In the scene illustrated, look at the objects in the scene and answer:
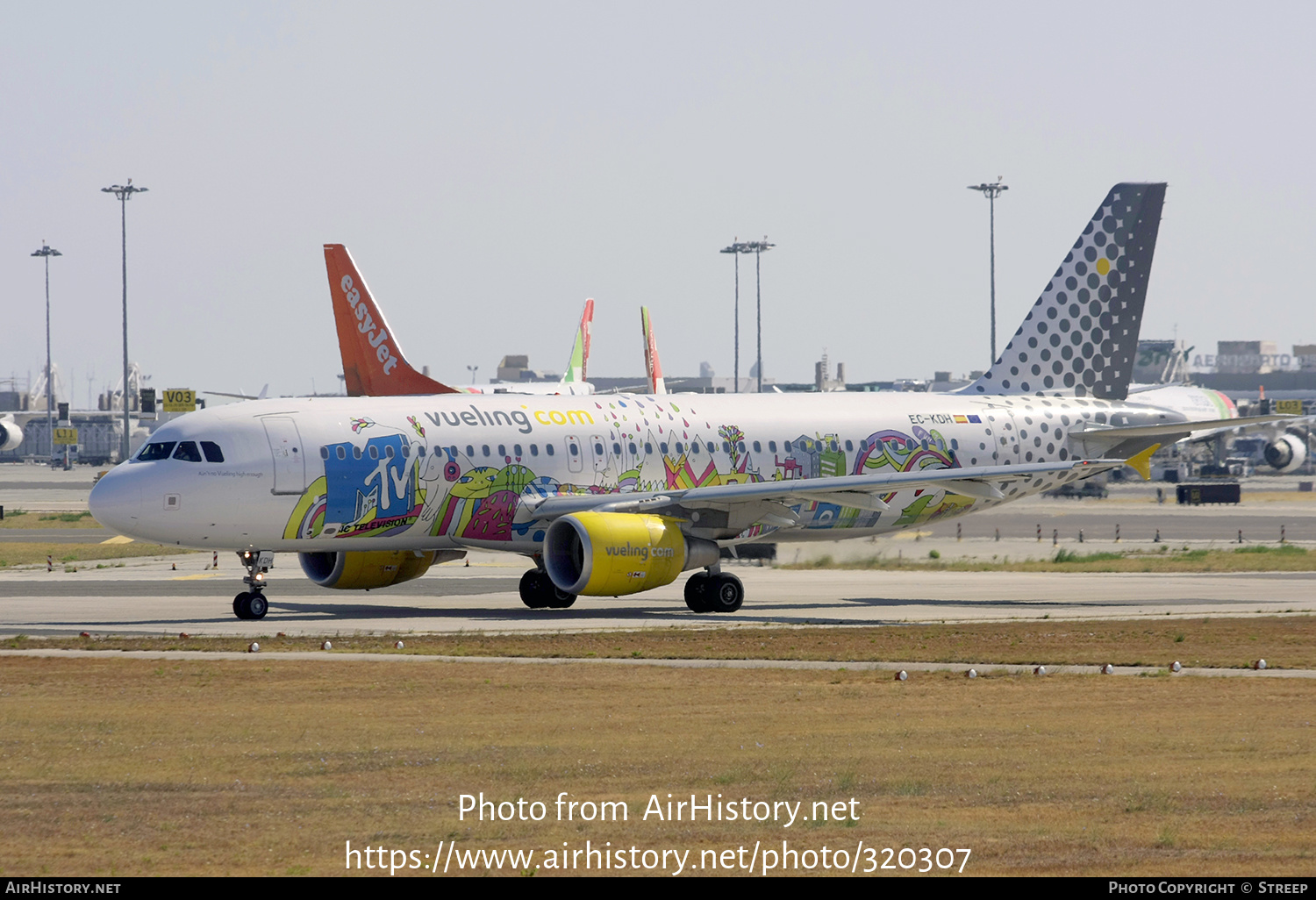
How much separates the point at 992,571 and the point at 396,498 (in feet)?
69.3

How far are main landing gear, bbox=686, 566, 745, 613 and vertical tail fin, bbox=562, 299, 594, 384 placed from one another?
2732 inches

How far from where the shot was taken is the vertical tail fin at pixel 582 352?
109 m

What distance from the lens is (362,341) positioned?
6094 cm

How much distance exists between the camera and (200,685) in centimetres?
2447

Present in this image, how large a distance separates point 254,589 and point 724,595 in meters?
10.0

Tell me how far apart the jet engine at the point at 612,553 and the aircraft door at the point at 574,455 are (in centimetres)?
249

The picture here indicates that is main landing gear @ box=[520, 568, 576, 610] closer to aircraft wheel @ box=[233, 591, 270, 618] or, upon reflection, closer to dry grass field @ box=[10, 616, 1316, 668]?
aircraft wheel @ box=[233, 591, 270, 618]

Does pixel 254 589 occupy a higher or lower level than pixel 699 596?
higher

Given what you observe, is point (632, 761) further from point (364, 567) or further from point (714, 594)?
point (364, 567)

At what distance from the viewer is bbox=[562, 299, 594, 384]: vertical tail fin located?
109 metres

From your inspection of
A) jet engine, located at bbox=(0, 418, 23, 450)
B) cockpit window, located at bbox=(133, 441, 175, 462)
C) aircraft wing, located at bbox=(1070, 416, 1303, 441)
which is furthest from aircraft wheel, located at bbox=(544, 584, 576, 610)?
jet engine, located at bbox=(0, 418, 23, 450)

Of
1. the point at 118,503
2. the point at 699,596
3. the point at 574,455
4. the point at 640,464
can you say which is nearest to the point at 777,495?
the point at 699,596

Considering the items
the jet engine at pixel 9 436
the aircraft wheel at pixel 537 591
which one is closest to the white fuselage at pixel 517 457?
the aircraft wheel at pixel 537 591

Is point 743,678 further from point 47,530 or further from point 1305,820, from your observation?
point 47,530
